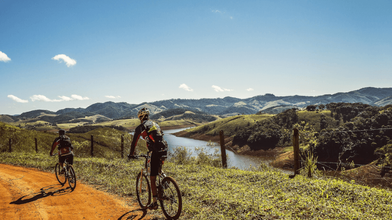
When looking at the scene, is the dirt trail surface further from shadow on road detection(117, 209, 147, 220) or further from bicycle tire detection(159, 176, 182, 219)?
bicycle tire detection(159, 176, 182, 219)

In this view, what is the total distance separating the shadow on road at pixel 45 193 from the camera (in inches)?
285

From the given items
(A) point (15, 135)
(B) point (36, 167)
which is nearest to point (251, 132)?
(A) point (15, 135)

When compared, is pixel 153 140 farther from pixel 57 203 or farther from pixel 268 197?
pixel 57 203

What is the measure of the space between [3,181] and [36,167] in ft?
12.8

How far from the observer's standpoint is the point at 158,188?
17.9ft

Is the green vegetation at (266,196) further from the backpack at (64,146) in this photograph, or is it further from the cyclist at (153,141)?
the backpack at (64,146)

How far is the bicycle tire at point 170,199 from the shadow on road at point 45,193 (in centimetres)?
509

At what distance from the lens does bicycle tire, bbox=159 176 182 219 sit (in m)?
5.16

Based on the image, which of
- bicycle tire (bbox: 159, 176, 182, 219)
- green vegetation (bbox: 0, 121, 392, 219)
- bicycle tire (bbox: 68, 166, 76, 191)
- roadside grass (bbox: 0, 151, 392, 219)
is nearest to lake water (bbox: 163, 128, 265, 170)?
green vegetation (bbox: 0, 121, 392, 219)

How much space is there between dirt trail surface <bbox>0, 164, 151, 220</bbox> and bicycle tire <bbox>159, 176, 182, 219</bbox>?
79 centimetres

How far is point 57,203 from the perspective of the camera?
274 inches

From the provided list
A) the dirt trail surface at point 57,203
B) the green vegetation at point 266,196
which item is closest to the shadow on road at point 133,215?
the dirt trail surface at point 57,203

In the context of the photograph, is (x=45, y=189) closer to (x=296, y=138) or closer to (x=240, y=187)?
(x=240, y=187)

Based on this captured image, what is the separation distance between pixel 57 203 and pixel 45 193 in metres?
1.58
